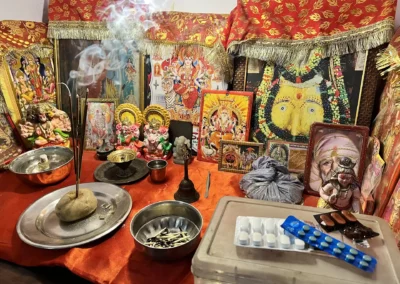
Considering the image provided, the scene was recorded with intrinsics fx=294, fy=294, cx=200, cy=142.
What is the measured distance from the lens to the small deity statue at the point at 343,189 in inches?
38.7

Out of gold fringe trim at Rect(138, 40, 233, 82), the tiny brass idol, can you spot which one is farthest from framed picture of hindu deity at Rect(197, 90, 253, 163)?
the tiny brass idol

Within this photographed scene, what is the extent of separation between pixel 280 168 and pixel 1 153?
1.35 m

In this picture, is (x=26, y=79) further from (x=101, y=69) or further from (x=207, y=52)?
(x=207, y=52)

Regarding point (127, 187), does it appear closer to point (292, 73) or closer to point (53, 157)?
point (53, 157)

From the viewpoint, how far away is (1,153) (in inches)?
57.6

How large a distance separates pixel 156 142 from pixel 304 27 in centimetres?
88

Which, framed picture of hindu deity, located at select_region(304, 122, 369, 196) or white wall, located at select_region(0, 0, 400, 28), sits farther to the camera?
white wall, located at select_region(0, 0, 400, 28)

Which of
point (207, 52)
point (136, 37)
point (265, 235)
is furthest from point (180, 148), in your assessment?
point (265, 235)

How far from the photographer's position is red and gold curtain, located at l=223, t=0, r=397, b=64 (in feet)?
3.71

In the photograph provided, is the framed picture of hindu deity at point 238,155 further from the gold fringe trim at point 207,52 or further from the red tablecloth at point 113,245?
the gold fringe trim at point 207,52

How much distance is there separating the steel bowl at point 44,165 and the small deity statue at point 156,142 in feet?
1.23

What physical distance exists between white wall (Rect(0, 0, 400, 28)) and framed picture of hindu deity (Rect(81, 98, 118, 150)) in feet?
1.93

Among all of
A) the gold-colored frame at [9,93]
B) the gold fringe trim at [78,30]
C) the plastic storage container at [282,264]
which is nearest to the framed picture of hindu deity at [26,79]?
the gold-colored frame at [9,93]

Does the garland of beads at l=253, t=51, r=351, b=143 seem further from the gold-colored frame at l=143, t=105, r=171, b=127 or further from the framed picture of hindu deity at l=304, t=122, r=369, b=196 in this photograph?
the gold-colored frame at l=143, t=105, r=171, b=127
